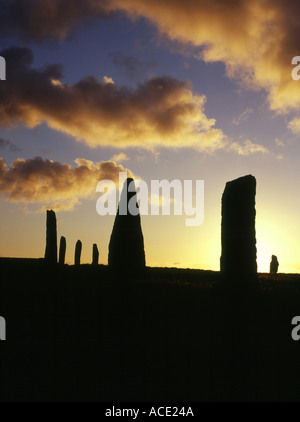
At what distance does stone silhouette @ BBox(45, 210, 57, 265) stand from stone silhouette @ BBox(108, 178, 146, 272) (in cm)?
971

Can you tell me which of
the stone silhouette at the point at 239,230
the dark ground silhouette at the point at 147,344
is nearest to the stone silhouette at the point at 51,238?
the dark ground silhouette at the point at 147,344

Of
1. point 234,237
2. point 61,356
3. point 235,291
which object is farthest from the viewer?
point 234,237

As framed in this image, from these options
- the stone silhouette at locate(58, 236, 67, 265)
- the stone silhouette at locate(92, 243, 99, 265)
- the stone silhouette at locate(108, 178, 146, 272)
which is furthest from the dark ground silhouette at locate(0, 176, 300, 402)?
the stone silhouette at locate(92, 243, 99, 265)

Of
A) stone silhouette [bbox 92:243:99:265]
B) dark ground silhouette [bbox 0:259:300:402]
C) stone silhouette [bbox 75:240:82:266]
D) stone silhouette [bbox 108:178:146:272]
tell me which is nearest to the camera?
dark ground silhouette [bbox 0:259:300:402]

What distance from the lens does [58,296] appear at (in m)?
16.3

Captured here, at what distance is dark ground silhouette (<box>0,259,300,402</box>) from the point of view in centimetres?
1019

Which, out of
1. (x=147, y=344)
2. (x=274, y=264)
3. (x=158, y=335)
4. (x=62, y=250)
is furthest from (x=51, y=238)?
(x=274, y=264)

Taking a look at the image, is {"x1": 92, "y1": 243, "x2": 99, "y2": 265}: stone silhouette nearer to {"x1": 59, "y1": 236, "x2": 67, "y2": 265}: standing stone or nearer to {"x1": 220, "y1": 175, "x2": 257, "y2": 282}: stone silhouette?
{"x1": 59, "y1": 236, "x2": 67, "y2": 265}: standing stone

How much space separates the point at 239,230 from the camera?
18.8 meters

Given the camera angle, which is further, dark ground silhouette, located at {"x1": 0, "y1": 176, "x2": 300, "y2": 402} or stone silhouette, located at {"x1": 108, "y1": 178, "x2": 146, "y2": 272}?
stone silhouette, located at {"x1": 108, "y1": 178, "x2": 146, "y2": 272}

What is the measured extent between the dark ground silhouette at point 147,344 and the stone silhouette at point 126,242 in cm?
361
